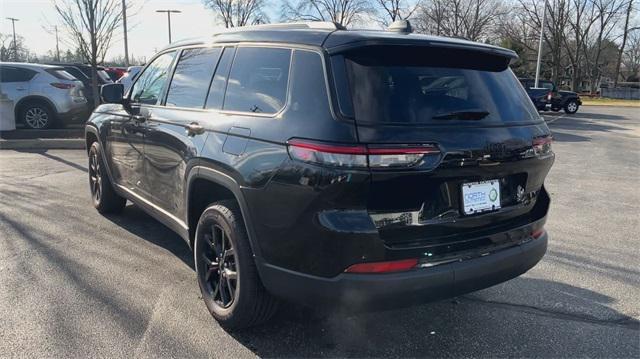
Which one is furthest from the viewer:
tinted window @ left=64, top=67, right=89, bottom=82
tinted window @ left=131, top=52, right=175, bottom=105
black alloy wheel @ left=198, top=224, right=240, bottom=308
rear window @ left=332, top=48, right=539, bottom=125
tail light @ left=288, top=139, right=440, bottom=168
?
tinted window @ left=64, top=67, right=89, bottom=82

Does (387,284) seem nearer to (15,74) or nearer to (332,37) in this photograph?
(332,37)

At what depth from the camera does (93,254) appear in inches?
173

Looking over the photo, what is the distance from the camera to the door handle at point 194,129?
3.30 metres

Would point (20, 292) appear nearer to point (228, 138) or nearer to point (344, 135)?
point (228, 138)

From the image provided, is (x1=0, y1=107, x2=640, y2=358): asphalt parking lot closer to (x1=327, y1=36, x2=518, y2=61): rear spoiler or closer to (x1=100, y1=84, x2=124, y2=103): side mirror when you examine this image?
(x1=100, y1=84, x2=124, y2=103): side mirror

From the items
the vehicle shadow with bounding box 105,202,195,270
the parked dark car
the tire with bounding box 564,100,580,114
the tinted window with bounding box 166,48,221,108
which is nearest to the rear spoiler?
the tinted window with bounding box 166,48,221,108

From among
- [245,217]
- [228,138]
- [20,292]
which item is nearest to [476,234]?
[245,217]

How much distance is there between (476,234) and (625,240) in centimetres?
327

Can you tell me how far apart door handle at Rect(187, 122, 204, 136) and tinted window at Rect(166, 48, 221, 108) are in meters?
0.16

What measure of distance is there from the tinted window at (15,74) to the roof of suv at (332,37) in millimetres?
9961

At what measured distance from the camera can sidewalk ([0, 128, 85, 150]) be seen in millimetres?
10305

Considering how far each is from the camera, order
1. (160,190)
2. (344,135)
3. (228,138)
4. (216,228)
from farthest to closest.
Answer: (160,190), (216,228), (228,138), (344,135)

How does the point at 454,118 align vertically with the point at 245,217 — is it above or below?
above

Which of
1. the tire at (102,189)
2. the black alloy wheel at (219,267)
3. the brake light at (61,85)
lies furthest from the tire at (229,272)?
the brake light at (61,85)
